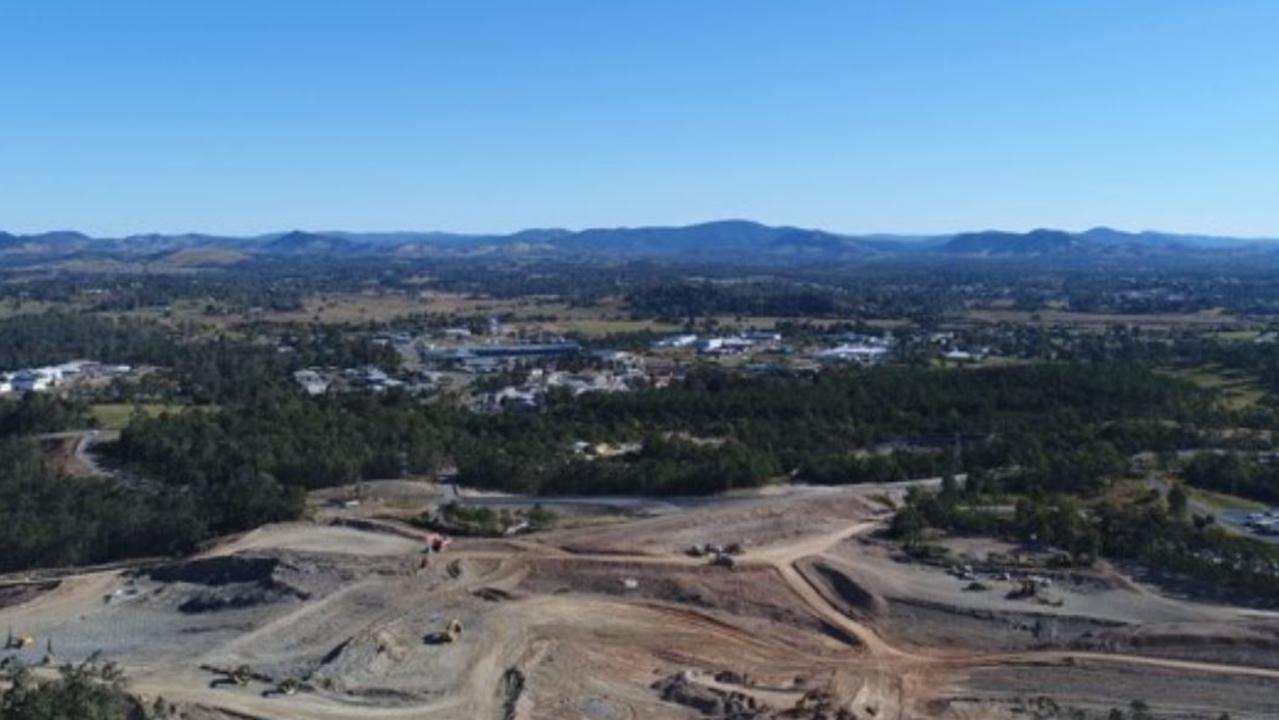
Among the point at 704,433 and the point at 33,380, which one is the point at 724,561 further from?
the point at 33,380

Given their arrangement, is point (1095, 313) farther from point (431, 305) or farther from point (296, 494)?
point (296, 494)

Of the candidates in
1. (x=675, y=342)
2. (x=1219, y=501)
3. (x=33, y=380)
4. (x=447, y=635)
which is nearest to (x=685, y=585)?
(x=447, y=635)

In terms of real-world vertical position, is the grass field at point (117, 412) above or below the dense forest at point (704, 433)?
below

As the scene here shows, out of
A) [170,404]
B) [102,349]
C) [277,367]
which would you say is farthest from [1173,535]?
[102,349]

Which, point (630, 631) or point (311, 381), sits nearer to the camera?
point (630, 631)

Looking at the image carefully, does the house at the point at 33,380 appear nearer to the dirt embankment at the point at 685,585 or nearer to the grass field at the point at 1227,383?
the dirt embankment at the point at 685,585

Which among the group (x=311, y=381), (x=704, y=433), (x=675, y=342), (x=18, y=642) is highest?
(x=675, y=342)

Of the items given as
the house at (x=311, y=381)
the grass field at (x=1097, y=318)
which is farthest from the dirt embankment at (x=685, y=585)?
the grass field at (x=1097, y=318)
